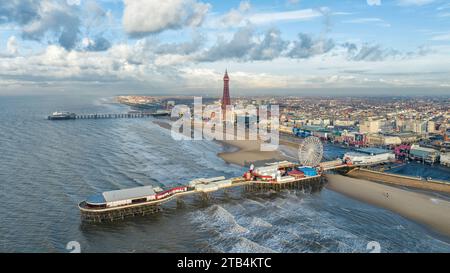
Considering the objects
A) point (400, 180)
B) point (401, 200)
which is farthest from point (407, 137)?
point (401, 200)

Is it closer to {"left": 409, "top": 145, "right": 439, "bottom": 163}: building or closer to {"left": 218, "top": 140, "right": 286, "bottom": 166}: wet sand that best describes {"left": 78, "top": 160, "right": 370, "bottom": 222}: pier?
{"left": 218, "top": 140, "right": 286, "bottom": 166}: wet sand

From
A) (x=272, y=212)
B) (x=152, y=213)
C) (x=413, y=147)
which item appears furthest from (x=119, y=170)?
(x=413, y=147)

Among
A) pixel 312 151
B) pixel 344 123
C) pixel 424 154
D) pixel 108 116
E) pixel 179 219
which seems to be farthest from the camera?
pixel 108 116

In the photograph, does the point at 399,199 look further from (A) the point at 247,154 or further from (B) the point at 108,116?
(B) the point at 108,116

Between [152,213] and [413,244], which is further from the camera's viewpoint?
[152,213]
